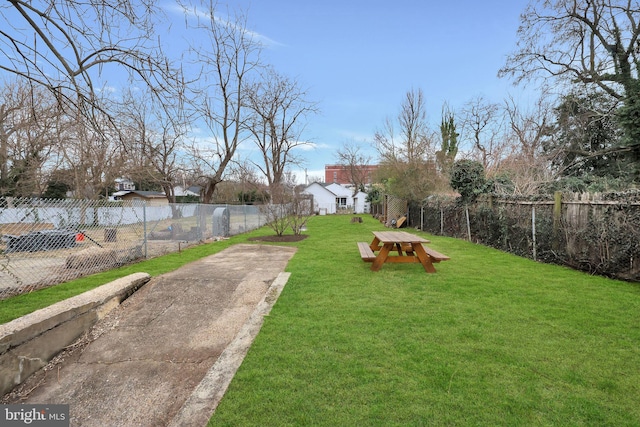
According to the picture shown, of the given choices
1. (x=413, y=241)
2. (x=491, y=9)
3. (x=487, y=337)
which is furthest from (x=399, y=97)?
(x=487, y=337)

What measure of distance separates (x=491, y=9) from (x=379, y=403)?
34.3ft

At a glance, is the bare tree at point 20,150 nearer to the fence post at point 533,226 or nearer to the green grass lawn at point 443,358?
the green grass lawn at point 443,358

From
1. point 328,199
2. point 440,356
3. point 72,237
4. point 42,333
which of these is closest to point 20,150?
point 72,237

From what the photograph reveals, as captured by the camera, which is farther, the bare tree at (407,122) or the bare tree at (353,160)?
the bare tree at (353,160)

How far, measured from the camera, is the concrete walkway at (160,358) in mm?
2219

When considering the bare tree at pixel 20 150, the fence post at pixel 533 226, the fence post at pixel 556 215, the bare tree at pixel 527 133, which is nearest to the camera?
the fence post at pixel 556 215

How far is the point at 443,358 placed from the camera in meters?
2.74

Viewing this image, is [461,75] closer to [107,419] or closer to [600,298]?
[600,298]

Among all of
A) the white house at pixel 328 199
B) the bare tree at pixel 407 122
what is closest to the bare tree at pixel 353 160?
the white house at pixel 328 199

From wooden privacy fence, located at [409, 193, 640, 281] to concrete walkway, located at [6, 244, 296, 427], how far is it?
20.3 feet

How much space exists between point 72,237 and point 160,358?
6.37 metres

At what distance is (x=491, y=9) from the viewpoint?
28.1 feet

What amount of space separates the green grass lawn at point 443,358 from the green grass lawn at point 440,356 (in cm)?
1

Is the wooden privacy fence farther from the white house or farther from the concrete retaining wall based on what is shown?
the white house
